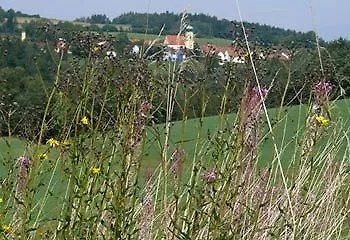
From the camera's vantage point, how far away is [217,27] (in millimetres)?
3711

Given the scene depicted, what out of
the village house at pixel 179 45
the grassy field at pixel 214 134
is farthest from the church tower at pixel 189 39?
the grassy field at pixel 214 134

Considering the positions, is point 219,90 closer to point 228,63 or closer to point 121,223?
point 228,63

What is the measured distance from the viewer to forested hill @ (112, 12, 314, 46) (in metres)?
2.98

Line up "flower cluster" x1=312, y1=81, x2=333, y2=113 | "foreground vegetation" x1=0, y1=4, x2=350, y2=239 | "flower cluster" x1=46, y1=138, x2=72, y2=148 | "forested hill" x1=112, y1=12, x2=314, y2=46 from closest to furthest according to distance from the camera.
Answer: "foreground vegetation" x1=0, y1=4, x2=350, y2=239, "flower cluster" x1=46, y1=138, x2=72, y2=148, "forested hill" x1=112, y1=12, x2=314, y2=46, "flower cluster" x1=312, y1=81, x2=333, y2=113

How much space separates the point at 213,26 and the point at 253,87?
0.85m

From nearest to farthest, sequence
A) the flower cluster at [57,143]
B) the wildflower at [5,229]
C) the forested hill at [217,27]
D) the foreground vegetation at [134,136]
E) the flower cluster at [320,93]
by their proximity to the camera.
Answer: the foreground vegetation at [134,136] → the wildflower at [5,229] → the flower cluster at [57,143] → the forested hill at [217,27] → the flower cluster at [320,93]

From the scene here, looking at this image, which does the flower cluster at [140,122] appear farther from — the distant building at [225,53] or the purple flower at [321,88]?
the purple flower at [321,88]

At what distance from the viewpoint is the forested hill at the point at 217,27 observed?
2977mm

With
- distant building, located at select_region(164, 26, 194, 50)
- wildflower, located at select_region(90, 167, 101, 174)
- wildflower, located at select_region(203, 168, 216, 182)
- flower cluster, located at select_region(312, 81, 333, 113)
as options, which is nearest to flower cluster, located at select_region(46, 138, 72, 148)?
wildflower, located at select_region(90, 167, 101, 174)

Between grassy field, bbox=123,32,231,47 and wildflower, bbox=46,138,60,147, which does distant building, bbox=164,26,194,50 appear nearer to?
grassy field, bbox=123,32,231,47

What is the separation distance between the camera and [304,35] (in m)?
3.72

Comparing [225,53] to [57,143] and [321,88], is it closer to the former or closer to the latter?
[321,88]

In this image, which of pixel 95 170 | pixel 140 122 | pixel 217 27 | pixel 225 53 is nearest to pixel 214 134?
pixel 225 53

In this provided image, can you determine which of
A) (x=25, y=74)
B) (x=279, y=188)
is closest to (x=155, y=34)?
(x=25, y=74)
